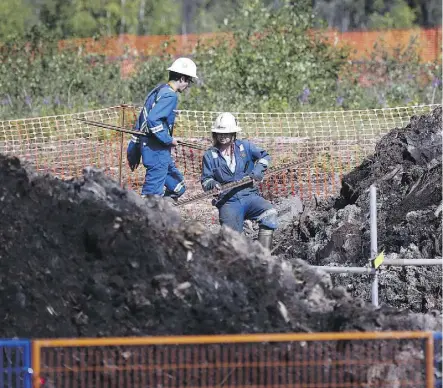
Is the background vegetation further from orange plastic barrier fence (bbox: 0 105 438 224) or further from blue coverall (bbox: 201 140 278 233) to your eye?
blue coverall (bbox: 201 140 278 233)

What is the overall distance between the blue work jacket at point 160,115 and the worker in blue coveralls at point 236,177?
0.91m

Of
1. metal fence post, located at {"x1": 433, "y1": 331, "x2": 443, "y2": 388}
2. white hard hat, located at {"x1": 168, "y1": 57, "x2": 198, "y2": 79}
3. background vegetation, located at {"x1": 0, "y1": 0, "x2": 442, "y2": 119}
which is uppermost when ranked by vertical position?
background vegetation, located at {"x1": 0, "y1": 0, "x2": 442, "y2": 119}

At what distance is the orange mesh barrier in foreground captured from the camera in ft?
21.1

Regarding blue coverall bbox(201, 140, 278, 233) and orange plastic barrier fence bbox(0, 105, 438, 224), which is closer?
blue coverall bbox(201, 140, 278, 233)

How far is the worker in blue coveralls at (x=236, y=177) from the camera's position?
34.7ft

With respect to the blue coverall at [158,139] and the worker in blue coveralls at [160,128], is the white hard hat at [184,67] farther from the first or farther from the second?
the blue coverall at [158,139]

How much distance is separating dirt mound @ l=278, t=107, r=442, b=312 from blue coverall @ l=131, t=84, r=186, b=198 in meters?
1.48

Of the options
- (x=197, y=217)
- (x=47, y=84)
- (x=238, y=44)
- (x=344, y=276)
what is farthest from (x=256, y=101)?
(x=344, y=276)

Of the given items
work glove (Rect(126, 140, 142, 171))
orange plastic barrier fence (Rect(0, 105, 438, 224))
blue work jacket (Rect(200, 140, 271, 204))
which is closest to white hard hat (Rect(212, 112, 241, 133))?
blue work jacket (Rect(200, 140, 271, 204))

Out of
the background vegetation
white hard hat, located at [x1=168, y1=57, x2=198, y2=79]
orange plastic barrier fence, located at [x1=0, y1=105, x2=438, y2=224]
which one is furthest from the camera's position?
the background vegetation

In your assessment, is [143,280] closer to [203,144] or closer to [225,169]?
[225,169]

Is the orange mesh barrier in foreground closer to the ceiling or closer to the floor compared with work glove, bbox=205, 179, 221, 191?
closer to the floor

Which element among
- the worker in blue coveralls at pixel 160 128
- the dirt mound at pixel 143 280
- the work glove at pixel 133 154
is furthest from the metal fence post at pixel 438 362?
the work glove at pixel 133 154

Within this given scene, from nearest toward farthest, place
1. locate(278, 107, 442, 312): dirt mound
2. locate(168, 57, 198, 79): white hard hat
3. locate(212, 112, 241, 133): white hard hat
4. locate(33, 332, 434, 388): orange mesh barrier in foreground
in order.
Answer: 1. locate(33, 332, 434, 388): orange mesh barrier in foreground
2. locate(278, 107, 442, 312): dirt mound
3. locate(212, 112, 241, 133): white hard hat
4. locate(168, 57, 198, 79): white hard hat
